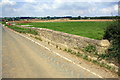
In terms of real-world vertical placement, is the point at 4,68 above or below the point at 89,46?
below

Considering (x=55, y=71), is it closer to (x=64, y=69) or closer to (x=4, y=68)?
(x=64, y=69)

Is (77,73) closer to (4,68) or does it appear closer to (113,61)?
(113,61)

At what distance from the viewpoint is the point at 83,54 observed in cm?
1120

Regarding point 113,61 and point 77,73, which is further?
point 113,61

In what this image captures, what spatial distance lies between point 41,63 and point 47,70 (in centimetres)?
143

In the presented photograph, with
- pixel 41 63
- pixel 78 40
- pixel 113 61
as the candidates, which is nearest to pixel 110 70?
pixel 113 61

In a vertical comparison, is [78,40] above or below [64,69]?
above

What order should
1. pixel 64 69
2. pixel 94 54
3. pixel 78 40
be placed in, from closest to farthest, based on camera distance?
1. pixel 64 69
2. pixel 94 54
3. pixel 78 40

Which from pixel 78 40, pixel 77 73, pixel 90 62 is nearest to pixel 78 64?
pixel 90 62

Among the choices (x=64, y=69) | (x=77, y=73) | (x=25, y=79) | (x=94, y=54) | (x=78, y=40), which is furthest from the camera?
(x=78, y=40)

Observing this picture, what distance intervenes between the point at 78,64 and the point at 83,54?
1.95 m

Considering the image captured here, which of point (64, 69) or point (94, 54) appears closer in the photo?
point (64, 69)

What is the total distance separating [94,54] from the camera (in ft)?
33.1

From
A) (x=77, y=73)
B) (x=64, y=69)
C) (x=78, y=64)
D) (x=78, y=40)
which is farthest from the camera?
(x=78, y=40)
